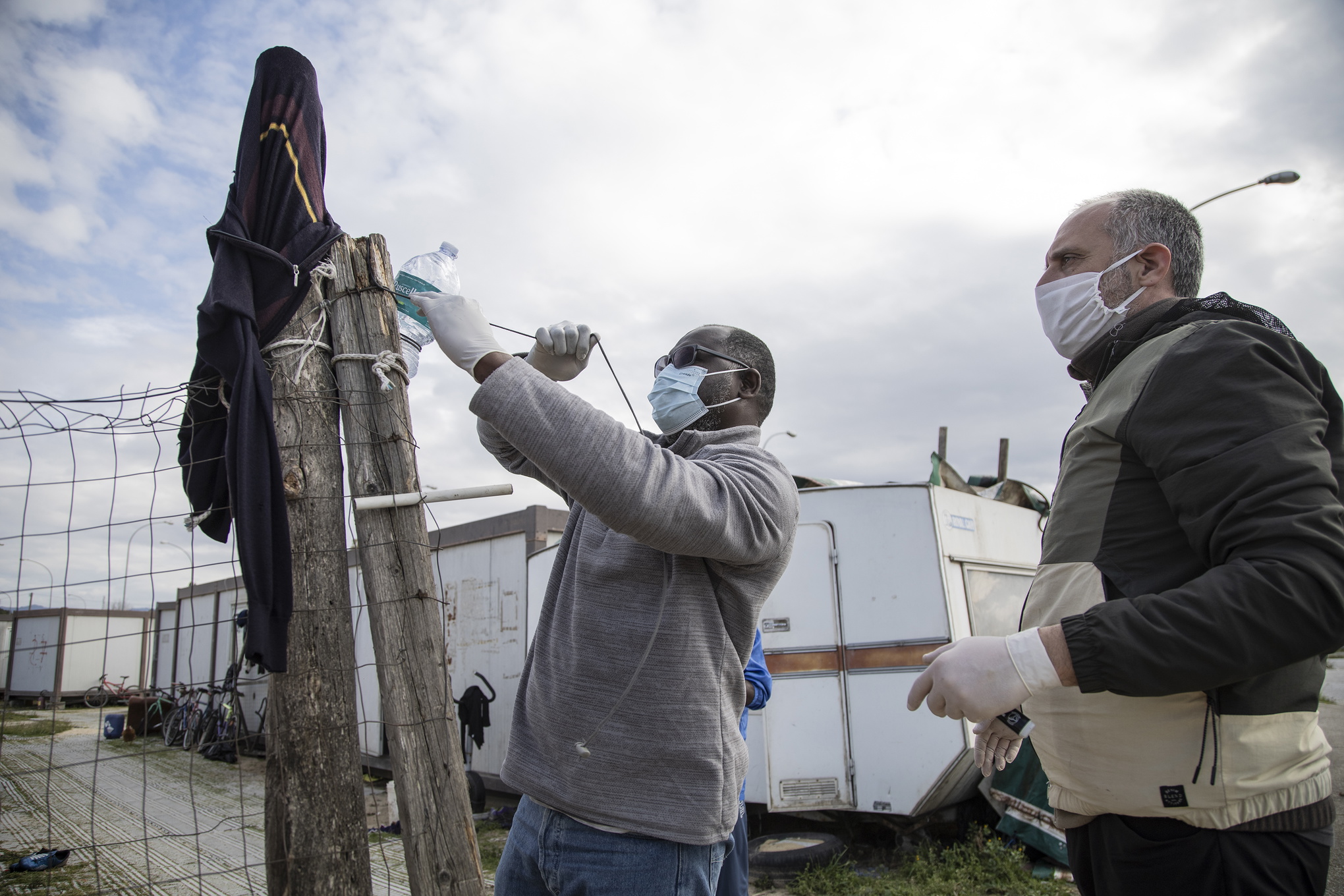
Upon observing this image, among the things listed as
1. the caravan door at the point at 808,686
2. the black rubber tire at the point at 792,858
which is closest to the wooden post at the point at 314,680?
the black rubber tire at the point at 792,858

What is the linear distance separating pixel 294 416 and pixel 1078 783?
7.05ft

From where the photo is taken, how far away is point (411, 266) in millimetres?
2676

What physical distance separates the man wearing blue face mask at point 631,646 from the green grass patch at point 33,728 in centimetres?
1818

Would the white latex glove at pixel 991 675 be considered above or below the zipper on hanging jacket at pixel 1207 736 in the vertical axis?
above

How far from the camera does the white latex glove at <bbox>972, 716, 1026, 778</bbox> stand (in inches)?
61.1

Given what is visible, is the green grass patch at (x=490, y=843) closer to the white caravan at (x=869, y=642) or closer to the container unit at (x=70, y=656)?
the white caravan at (x=869, y=642)

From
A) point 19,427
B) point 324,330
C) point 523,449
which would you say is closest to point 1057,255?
point 523,449

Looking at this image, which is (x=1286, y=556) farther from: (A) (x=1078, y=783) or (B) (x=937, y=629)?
→ (B) (x=937, y=629)

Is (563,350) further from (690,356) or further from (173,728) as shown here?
(173,728)

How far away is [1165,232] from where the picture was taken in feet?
5.20

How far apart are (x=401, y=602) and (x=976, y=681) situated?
1573 mm

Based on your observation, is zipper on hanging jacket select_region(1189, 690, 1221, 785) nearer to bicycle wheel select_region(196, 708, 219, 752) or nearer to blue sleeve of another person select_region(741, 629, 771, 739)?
blue sleeve of another person select_region(741, 629, 771, 739)

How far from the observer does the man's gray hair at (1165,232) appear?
5.17 ft

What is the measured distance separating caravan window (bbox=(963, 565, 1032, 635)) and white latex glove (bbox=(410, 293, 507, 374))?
18.6 feet
